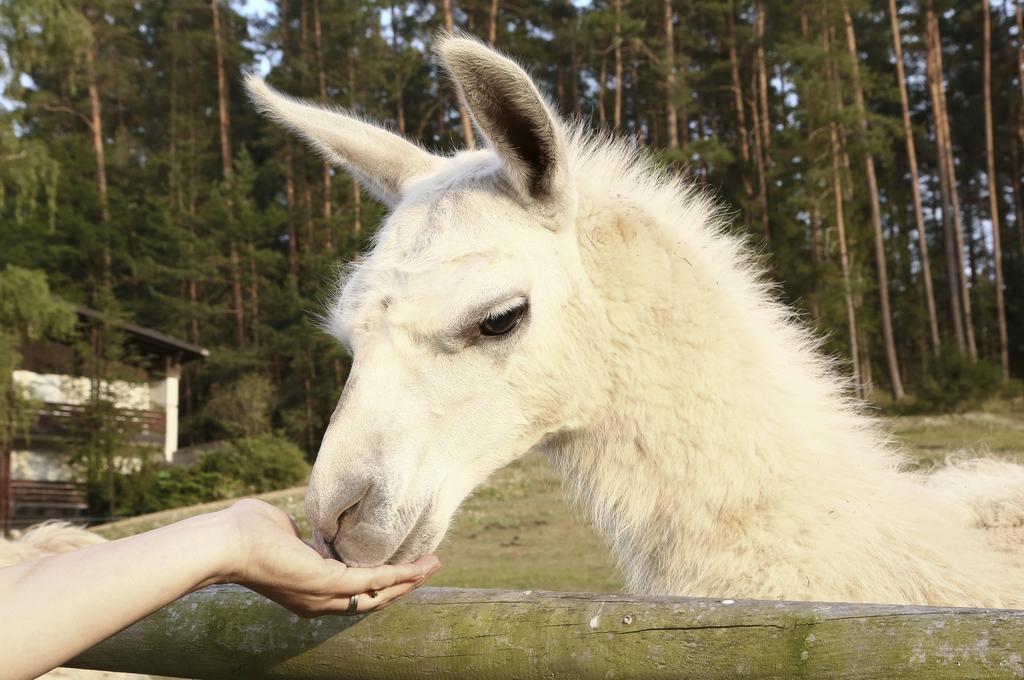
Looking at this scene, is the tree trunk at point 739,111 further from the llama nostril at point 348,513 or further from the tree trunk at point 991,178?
the llama nostril at point 348,513

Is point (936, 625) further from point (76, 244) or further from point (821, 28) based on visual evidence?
point (76, 244)

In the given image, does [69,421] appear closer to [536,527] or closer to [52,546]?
[536,527]

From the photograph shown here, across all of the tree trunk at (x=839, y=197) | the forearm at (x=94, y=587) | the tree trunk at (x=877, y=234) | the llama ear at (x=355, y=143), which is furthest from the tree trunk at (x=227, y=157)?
the forearm at (x=94, y=587)

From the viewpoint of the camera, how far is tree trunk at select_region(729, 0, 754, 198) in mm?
28906

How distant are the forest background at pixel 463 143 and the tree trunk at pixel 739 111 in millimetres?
117

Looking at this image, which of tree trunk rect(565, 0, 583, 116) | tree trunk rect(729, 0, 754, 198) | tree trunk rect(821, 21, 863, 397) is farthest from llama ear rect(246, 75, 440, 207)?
tree trunk rect(565, 0, 583, 116)

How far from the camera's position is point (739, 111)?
30500 millimetres

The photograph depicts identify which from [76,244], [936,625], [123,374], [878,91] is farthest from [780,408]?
[76,244]

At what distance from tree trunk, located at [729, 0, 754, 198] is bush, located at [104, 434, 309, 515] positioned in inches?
683

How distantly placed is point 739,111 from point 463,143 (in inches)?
496

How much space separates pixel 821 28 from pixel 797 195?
6420 millimetres

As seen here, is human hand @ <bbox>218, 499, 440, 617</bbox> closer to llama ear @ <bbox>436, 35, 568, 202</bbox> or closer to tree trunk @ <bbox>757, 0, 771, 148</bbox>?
llama ear @ <bbox>436, 35, 568, 202</bbox>

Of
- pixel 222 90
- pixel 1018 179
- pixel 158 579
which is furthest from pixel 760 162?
pixel 158 579

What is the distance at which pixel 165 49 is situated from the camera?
36625mm
